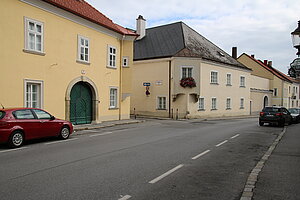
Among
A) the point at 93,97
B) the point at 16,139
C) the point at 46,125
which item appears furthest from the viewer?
the point at 93,97

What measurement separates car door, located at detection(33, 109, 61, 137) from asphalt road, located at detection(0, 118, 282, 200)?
2.72ft

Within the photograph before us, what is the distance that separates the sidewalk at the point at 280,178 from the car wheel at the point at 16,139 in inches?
320

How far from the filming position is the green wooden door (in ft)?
60.0

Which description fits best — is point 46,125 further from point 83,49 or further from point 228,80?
point 228,80

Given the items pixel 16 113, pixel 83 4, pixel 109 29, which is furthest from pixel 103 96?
pixel 16 113

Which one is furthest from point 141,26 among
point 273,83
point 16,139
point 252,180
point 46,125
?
point 252,180

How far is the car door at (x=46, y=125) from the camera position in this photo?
11391mm

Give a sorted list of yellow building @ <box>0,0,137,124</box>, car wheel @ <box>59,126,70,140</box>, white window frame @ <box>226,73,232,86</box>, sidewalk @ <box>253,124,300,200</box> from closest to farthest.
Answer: sidewalk @ <box>253,124,300,200</box> → car wheel @ <box>59,126,70,140</box> → yellow building @ <box>0,0,137,124</box> → white window frame @ <box>226,73,232,86</box>

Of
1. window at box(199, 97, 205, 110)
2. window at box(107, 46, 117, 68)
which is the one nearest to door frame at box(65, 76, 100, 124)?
window at box(107, 46, 117, 68)

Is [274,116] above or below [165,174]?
above

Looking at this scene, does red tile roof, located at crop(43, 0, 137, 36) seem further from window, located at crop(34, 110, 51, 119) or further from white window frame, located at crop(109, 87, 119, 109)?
window, located at crop(34, 110, 51, 119)

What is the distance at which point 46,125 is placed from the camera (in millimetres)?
11547

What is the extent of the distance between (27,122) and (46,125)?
939mm

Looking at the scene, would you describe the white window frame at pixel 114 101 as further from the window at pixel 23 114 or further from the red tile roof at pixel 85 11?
the window at pixel 23 114
